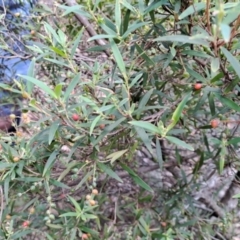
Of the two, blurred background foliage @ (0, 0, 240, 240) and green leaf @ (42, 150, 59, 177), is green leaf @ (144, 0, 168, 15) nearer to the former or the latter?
blurred background foliage @ (0, 0, 240, 240)

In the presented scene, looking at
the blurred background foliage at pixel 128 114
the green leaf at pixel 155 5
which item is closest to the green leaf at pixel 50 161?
the blurred background foliage at pixel 128 114

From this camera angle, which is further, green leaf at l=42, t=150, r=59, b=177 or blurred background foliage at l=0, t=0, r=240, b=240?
green leaf at l=42, t=150, r=59, b=177

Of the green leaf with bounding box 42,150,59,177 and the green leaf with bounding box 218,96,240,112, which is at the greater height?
the green leaf with bounding box 218,96,240,112

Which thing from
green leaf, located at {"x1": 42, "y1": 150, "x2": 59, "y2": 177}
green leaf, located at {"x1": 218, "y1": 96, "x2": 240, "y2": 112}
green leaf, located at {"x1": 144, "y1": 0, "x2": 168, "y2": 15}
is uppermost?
green leaf, located at {"x1": 144, "y1": 0, "x2": 168, "y2": 15}

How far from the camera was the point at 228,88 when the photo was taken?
737mm

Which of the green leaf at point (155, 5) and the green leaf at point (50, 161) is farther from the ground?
the green leaf at point (155, 5)

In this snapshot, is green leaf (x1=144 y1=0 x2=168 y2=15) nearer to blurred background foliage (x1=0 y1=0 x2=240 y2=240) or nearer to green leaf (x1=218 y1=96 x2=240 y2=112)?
blurred background foliage (x1=0 y1=0 x2=240 y2=240)

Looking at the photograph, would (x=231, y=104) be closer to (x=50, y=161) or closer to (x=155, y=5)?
(x=155, y=5)

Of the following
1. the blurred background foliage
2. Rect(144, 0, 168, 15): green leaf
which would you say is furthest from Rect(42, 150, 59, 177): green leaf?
Rect(144, 0, 168, 15): green leaf

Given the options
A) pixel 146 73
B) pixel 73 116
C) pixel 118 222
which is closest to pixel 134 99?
pixel 146 73

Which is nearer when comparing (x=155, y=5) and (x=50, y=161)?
(x=155, y=5)

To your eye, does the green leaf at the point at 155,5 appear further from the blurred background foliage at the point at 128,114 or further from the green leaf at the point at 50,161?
the green leaf at the point at 50,161

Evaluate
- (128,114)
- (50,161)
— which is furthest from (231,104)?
(50,161)

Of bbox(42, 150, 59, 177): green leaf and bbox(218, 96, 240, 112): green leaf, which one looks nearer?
bbox(218, 96, 240, 112): green leaf
